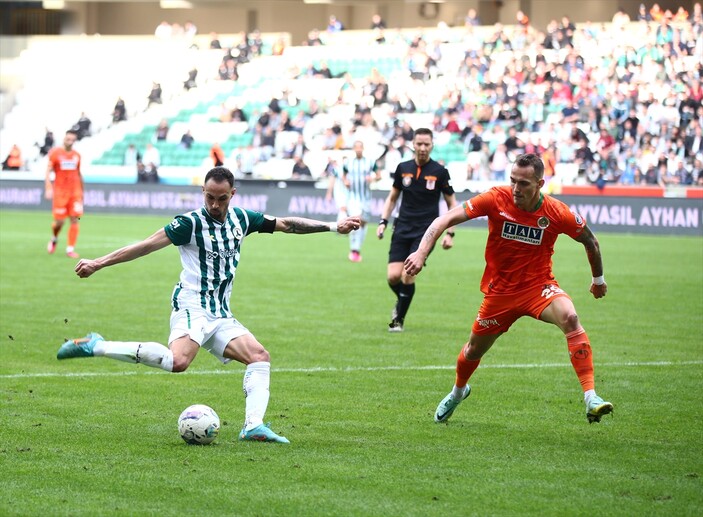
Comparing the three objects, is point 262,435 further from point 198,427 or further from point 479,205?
point 479,205

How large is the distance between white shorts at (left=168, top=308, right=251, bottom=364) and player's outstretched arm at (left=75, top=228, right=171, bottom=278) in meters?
0.52

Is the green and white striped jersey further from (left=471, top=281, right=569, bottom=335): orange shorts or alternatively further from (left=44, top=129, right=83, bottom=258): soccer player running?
(left=44, top=129, right=83, bottom=258): soccer player running

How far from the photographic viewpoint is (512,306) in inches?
334

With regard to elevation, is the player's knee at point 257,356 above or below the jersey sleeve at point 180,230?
below

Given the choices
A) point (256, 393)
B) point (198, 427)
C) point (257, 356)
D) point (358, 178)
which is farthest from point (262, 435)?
point (358, 178)

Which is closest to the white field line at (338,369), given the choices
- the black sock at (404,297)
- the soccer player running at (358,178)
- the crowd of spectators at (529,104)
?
the black sock at (404,297)

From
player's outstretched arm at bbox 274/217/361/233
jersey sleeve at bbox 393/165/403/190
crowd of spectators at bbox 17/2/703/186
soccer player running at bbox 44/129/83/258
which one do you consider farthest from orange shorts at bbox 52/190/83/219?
player's outstretched arm at bbox 274/217/361/233

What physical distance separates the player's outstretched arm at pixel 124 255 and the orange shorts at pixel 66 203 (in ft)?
52.0

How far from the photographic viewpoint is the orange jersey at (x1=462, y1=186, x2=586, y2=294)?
8.32m

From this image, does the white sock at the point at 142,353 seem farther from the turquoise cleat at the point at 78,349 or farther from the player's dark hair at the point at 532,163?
the player's dark hair at the point at 532,163

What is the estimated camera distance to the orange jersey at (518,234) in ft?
27.3

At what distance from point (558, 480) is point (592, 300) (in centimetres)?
1087

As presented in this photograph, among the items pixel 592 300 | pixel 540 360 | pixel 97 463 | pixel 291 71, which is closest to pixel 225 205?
pixel 97 463

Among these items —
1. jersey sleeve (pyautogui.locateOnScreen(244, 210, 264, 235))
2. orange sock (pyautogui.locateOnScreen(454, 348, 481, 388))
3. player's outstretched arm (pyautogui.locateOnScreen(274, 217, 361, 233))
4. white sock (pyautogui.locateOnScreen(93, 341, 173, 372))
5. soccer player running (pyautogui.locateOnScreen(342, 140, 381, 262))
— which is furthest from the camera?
soccer player running (pyautogui.locateOnScreen(342, 140, 381, 262))
